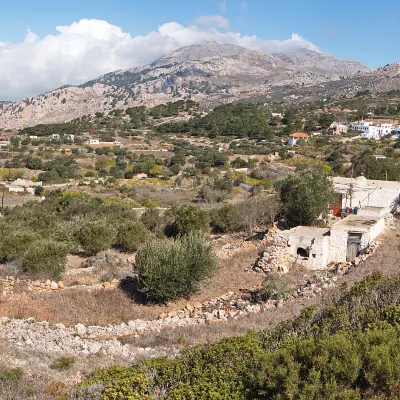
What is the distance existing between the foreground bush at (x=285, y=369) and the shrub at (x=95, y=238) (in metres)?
12.2

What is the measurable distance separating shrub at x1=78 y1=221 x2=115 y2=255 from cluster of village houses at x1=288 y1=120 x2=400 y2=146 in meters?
47.1

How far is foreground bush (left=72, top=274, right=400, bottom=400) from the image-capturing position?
613 cm

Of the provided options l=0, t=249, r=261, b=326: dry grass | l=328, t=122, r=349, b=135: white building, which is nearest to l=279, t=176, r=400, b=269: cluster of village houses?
l=0, t=249, r=261, b=326: dry grass

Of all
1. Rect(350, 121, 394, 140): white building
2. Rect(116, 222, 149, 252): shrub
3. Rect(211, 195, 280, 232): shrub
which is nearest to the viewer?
Rect(116, 222, 149, 252): shrub

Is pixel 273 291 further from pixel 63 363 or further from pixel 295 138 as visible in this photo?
pixel 295 138

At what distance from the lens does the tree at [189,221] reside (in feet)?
74.1

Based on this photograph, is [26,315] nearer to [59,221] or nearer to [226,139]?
[59,221]

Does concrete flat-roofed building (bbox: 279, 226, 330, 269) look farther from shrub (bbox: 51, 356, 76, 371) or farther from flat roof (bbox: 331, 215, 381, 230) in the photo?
shrub (bbox: 51, 356, 76, 371)

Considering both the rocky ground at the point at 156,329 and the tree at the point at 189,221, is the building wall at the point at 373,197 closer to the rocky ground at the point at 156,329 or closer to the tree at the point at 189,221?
the tree at the point at 189,221

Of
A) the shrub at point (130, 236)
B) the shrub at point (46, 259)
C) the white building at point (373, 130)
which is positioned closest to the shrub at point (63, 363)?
the shrub at point (46, 259)

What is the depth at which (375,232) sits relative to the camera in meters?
17.3

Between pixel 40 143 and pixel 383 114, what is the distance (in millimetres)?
58800

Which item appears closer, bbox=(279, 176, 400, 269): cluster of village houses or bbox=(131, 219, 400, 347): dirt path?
bbox=(131, 219, 400, 347): dirt path

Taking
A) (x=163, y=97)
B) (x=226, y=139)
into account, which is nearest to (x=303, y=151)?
(x=226, y=139)
